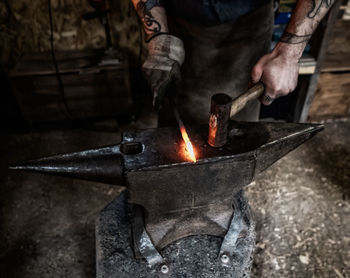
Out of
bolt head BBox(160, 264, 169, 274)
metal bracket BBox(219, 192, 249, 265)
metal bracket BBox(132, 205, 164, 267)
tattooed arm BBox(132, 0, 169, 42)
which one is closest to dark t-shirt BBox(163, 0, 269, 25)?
tattooed arm BBox(132, 0, 169, 42)

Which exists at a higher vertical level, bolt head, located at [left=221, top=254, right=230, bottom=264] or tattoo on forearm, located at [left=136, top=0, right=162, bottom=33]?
tattoo on forearm, located at [left=136, top=0, right=162, bottom=33]

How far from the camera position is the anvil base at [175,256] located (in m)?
1.43

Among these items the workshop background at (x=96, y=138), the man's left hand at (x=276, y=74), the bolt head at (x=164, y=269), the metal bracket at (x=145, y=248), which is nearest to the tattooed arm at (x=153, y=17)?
the man's left hand at (x=276, y=74)

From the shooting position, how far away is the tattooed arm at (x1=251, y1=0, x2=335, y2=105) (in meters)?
1.35

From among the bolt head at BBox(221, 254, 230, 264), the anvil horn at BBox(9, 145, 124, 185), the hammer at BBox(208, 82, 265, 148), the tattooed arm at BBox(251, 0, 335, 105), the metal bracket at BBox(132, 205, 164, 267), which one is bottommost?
the bolt head at BBox(221, 254, 230, 264)

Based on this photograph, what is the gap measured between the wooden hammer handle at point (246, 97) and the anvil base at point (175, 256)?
0.64 m

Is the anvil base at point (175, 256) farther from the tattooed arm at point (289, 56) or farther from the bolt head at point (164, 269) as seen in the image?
the tattooed arm at point (289, 56)

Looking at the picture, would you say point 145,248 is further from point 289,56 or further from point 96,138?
point 96,138

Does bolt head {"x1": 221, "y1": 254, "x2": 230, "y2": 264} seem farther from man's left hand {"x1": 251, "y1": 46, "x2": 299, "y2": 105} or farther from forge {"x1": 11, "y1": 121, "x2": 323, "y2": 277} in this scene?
man's left hand {"x1": 251, "y1": 46, "x2": 299, "y2": 105}

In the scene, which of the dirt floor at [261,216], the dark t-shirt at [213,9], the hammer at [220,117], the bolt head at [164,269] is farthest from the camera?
the dirt floor at [261,216]

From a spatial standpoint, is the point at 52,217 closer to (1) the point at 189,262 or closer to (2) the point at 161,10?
(1) the point at 189,262

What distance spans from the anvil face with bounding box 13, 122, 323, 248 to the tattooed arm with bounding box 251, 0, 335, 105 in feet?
0.57

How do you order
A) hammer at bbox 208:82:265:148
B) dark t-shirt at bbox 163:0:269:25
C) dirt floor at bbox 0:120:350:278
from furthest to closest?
dirt floor at bbox 0:120:350:278, dark t-shirt at bbox 163:0:269:25, hammer at bbox 208:82:265:148

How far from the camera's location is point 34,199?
8.31 ft
